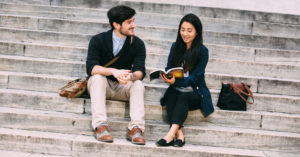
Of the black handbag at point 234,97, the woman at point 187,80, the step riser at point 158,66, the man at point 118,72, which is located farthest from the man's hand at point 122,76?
the black handbag at point 234,97

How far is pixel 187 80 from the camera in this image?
3.70 m

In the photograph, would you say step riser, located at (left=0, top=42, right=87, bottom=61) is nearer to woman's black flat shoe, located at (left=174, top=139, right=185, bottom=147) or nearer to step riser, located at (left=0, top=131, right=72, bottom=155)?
step riser, located at (left=0, top=131, right=72, bottom=155)

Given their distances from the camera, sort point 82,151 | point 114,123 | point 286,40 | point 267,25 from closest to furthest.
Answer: point 82,151
point 114,123
point 286,40
point 267,25

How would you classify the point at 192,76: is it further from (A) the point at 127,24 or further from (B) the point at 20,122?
(B) the point at 20,122

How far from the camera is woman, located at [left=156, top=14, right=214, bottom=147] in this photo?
3.62 m

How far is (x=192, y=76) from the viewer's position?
12.4ft

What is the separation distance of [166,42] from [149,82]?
99cm

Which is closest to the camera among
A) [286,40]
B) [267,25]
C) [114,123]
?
[114,123]

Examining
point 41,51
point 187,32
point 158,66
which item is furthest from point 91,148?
point 41,51

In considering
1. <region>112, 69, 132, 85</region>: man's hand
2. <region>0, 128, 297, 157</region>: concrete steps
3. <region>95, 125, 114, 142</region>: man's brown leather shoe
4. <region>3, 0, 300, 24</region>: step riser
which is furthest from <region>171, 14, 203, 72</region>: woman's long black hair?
<region>3, 0, 300, 24</region>: step riser

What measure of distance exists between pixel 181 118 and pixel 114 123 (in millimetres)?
803

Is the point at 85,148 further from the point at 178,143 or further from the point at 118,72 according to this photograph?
the point at 178,143

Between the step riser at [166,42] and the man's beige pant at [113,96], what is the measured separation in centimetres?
165

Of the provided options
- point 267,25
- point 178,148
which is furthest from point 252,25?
point 178,148
